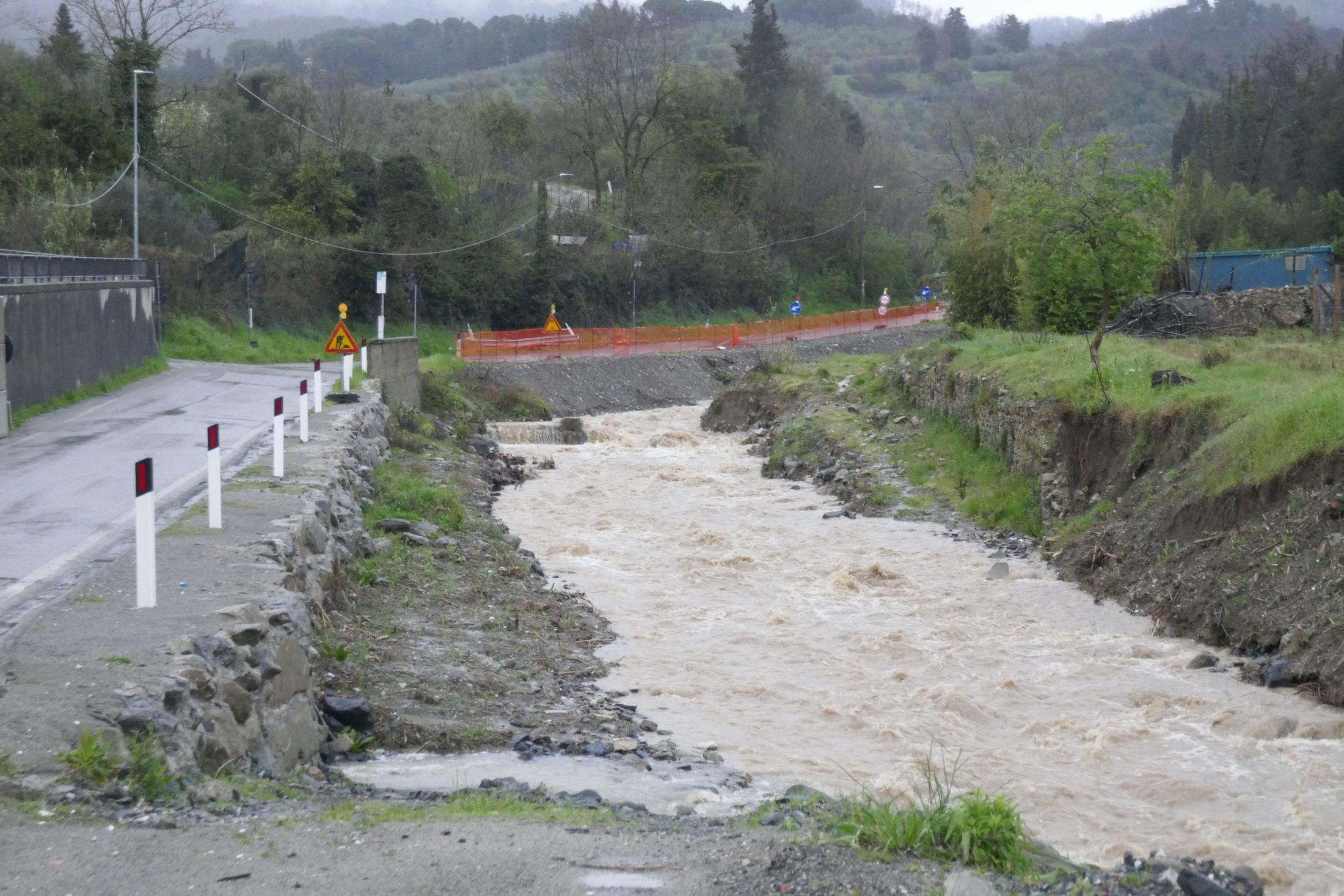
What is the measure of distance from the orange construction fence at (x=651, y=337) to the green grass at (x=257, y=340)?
112 inches

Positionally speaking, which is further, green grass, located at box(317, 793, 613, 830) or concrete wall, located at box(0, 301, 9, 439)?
concrete wall, located at box(0, 301, 9, 439)

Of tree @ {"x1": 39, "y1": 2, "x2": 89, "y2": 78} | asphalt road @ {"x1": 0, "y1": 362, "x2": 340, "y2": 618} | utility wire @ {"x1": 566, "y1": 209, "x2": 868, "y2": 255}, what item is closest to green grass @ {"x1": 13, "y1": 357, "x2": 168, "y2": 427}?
asphalt road @ {"x1": 0, "y1": 362, "x2": 340, "y2": 618}

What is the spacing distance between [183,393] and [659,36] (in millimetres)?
69416

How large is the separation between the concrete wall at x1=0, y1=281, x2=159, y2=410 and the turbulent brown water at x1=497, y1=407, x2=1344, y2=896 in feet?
30.7

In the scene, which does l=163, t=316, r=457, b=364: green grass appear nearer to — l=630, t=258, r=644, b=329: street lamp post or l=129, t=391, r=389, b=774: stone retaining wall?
l=630, t=258, r=644, b=329: street lamp post

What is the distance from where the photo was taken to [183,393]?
27.9 metres

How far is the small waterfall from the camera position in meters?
36.2

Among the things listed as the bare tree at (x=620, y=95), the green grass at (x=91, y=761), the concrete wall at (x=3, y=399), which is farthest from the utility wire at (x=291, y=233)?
the green grass at (x=91, y=761)

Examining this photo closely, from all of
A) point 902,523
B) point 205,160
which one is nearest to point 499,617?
point 902,523

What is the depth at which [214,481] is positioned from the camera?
1212 cm

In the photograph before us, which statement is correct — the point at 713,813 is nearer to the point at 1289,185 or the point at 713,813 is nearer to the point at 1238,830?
the point at 1238,830

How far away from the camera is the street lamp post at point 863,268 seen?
3342 inches

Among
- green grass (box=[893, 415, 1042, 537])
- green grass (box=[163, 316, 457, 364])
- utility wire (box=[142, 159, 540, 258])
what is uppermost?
utility wire (box=[142, 159, 540, 258])

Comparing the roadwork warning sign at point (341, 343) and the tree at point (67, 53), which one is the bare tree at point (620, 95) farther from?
the roadwork warning sign at point (341, 343)
